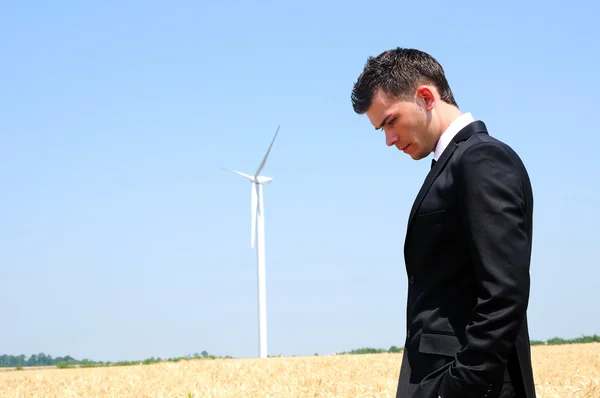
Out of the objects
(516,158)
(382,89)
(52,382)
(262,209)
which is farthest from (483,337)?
(262,209)

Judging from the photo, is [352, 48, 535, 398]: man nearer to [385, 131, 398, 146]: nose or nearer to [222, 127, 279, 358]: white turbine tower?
[385, 131, 398, 146]: nose

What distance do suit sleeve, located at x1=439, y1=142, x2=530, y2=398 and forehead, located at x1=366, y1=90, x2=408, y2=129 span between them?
658 millimetres

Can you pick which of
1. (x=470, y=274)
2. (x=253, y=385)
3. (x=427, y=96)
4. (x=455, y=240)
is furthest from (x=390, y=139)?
(x=253, y=385)

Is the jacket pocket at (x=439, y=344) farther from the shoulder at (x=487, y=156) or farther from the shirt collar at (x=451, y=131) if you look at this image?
the shirt collar at (x=451, y=131)

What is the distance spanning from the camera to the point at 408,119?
17.1 feet

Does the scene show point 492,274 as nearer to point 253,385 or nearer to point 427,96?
point 427,96

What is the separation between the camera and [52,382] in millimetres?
17344

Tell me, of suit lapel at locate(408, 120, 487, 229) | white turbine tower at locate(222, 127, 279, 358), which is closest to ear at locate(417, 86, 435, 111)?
suit lapel at locate(408, 120, 487, 229)

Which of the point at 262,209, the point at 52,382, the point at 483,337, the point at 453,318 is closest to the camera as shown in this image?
the point at 483,337

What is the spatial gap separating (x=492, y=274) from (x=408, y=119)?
1172 millimetres

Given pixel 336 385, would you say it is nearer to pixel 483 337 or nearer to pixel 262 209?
pixel 483 337

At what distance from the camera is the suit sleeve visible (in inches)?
180

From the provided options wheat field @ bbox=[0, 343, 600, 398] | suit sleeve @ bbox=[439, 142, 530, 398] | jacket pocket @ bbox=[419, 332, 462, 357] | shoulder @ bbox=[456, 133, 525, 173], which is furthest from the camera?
wheat field @ bbox=[0, 343, 600, 398]

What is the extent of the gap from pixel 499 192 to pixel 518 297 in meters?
0.62
